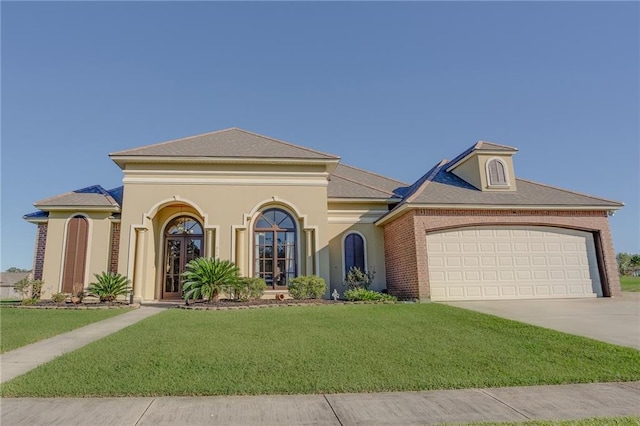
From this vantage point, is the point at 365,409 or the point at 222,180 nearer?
the point at 365,409

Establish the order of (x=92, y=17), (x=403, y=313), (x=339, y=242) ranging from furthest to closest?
(x=339, y=242) → (x=92, y=17) → (x=403, y=313)

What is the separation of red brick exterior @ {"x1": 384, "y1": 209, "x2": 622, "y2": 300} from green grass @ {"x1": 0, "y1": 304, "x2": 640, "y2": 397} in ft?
14.9

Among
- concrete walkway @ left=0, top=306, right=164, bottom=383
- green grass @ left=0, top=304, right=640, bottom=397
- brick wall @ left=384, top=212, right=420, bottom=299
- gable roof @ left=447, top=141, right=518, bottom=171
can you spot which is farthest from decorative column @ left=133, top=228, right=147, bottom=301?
gable roof @ left=447, top=141, right=518, bottom=171

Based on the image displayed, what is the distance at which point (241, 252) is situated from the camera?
15.0 m

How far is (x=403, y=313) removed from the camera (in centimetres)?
1017

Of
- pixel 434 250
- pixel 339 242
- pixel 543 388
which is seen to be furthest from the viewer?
pixel 339 242

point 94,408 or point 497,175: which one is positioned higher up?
point 497,175

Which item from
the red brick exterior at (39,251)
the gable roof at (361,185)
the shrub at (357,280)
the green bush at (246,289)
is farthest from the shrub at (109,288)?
the gable roof at (361,185)

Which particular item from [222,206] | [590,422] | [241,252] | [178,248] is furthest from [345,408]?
[178,248]

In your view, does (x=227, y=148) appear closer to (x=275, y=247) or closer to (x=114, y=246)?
(x=275, y=247)

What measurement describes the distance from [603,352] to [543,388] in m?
2.35

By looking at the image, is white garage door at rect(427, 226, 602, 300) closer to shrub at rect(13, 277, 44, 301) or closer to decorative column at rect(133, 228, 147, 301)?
decorative column at rect(133, 228, 147, 301)

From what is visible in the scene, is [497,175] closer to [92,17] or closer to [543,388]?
[543,388]

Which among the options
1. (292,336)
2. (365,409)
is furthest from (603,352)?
(292,336)
